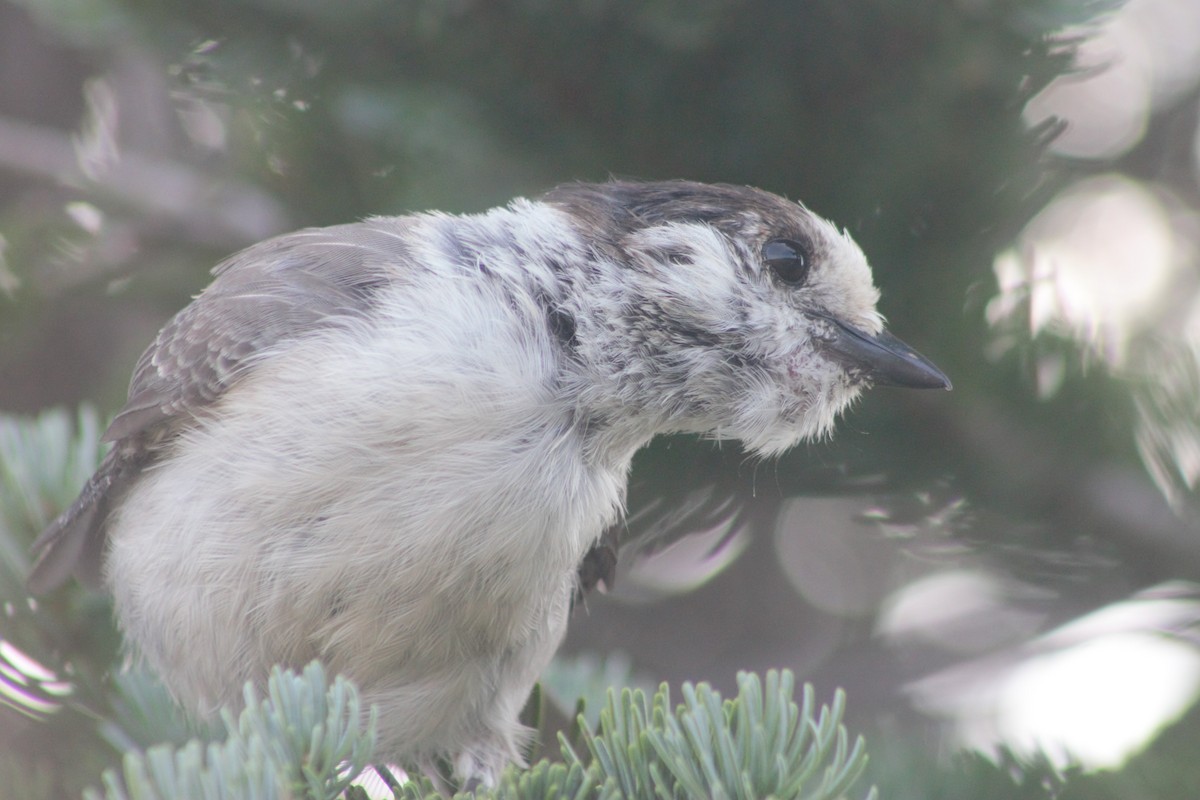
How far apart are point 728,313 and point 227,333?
2.93 ft

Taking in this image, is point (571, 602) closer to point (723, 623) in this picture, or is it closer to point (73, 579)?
point (723, 623)

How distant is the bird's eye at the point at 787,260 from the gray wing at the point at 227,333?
65cm

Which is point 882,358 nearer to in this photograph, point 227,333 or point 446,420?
point 446,420

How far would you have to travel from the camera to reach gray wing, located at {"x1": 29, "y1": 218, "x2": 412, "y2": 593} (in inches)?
72.8

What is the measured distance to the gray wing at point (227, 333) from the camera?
185cm

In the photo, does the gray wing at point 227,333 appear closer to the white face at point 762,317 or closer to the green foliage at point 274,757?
the white face at point 762,317

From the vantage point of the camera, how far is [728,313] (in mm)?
1832

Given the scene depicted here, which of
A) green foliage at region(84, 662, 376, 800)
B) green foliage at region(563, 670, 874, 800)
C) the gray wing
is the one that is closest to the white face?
the gray wing

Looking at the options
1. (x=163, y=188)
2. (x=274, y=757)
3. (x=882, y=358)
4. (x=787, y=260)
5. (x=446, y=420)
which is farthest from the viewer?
(x=163, y=188)

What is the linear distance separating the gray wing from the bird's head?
388 millimetres

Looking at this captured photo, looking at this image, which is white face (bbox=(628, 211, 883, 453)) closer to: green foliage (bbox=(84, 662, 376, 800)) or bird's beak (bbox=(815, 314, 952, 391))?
bird's beak (bbox=(815, 314, 952, 391))

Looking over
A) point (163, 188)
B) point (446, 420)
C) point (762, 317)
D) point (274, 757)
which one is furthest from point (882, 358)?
point (163, 188)

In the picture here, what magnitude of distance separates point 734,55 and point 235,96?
94 centimetres

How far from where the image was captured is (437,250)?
75.2 inches
